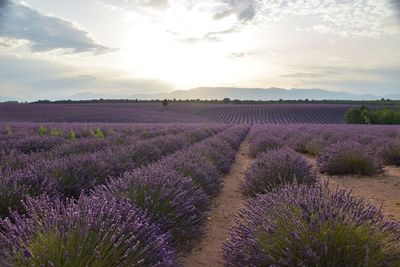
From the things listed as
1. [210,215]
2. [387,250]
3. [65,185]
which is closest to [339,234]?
[387,250]

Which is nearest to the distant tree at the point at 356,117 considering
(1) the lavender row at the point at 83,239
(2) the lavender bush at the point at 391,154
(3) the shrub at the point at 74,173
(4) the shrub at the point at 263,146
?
(4) the shrub at the point at 263,146

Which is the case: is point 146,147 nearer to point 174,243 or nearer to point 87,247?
point 174,243

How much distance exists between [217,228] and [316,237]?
1.90 m

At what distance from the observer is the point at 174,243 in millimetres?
3184

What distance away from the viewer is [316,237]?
7.49 ft

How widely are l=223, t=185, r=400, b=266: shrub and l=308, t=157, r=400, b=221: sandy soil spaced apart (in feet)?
6.83

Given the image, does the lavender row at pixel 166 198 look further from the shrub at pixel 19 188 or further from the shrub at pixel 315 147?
the shrub at pixel 315 147

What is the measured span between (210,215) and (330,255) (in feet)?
7.97

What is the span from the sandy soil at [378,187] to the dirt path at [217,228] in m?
1.80

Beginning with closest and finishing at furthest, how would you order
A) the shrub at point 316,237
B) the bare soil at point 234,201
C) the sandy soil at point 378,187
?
the shrub at point 316,237, the bare soil at point 234,201, the sandy soil at point 378,187

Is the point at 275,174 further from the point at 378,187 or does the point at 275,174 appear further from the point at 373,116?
the point at 373,116

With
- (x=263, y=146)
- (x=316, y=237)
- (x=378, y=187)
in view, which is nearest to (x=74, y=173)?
(x=316, y=237)

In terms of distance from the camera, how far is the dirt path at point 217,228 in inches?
124

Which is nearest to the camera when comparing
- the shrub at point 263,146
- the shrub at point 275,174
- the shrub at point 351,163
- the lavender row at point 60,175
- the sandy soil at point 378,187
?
the lavender row at point 60,175
